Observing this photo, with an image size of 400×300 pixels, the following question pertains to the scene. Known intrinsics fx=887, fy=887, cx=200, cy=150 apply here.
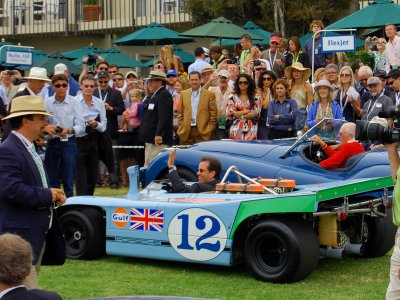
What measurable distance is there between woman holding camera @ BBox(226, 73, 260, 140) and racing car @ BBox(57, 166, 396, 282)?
365cm

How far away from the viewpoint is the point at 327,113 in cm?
1253

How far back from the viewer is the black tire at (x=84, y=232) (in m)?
9.30

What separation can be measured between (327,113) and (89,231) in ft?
15.1

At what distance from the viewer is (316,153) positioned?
1074cm

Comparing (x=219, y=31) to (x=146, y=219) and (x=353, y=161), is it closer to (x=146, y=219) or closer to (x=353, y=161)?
(x=353, y=161)

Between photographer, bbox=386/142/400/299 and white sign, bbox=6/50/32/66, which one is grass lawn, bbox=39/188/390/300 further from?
white sign, bbox=6/50/32/66

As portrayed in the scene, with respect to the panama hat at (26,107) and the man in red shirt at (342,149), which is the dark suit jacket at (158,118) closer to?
the man in red shirt at (342,149)

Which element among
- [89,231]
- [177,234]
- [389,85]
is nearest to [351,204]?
[177,234]

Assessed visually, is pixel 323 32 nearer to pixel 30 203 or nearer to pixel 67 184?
pixel 67 184

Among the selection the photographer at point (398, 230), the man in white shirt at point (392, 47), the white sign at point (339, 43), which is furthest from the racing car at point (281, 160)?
the man in white shirt at point (392, 47)

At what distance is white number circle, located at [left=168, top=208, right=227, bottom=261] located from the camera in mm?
8440

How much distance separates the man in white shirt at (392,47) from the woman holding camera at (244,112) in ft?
11.6

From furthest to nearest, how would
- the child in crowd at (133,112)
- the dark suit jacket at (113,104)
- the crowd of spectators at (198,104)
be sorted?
1. the child in crowd at (133,112)
2. the dark suit jacket at (113,104)
3. the crowd of spectators at (198,104)

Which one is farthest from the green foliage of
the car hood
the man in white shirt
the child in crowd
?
the car hood
